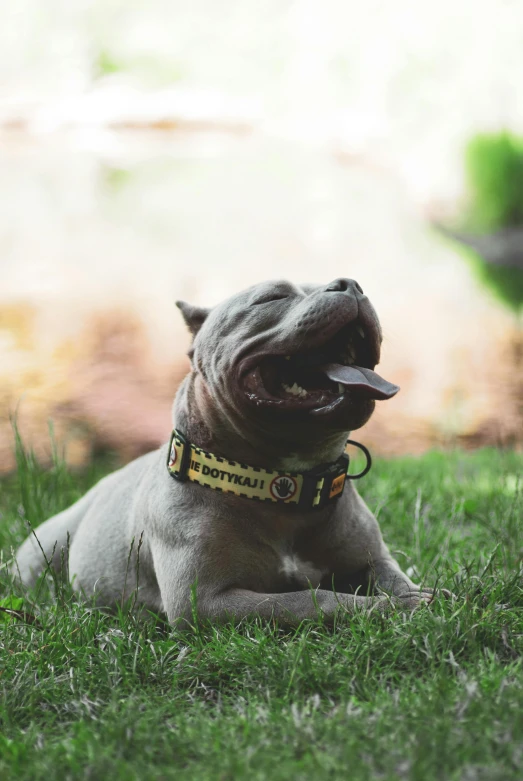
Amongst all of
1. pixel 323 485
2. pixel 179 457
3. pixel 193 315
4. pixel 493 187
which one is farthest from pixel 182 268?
pixel 323 485

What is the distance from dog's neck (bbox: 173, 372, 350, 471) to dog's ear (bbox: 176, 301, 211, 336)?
0.30 m

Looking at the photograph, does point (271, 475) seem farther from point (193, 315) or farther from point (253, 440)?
point (193, 315)

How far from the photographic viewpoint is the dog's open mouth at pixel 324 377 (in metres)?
2.53

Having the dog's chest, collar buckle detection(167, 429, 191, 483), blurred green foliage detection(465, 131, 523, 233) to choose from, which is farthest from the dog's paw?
blurred green foliage detection(465, 131, 523, 233)

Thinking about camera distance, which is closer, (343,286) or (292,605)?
(292,605)

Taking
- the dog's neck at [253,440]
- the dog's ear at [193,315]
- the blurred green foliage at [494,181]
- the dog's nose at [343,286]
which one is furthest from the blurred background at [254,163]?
the dog's nose at [343,286]

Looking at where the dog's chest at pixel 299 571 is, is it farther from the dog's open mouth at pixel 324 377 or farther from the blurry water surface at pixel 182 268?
the blurry water surface at pixel 182 268

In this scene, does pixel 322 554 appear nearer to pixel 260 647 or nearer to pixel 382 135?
pixel 260 647

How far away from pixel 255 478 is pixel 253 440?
124 mm

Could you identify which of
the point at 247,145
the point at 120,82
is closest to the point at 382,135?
the point at 247,145

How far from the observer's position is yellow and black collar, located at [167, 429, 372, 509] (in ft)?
8.98

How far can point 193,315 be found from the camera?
10.4 feet

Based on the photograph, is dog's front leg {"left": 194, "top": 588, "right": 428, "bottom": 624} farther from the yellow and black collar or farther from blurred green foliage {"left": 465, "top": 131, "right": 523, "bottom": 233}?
blurred green foliage {"left": 465, "top": 131, "right": 523, "bottom": 233}

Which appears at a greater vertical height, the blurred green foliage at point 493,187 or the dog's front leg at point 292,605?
the blurred green foliage at point 493,187
